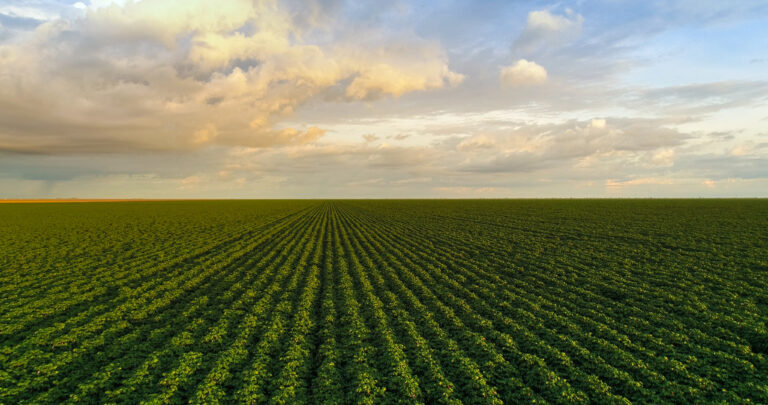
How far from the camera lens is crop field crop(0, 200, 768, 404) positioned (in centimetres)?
941

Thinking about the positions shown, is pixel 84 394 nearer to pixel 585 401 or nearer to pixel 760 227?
pixel 585 401

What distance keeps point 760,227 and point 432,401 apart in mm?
49574

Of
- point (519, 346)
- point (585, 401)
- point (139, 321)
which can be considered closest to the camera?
point (585, 401)

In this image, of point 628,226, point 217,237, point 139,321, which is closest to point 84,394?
point 139,321

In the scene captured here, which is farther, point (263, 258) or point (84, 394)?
point (263, 258)

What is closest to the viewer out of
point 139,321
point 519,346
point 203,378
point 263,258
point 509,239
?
point 203,378

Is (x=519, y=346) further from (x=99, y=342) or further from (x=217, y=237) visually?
(x=217, y=237)

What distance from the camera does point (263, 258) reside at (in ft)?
84.9

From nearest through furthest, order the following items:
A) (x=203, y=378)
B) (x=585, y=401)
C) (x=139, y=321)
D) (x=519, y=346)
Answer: (x=585, y=401) < (x=203, y=378) < (x=519, y=346) < (x=139, y=321)

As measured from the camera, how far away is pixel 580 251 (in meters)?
28.2

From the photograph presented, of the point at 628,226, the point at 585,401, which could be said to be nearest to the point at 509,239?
the point at 628,226

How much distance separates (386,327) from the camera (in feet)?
43.4

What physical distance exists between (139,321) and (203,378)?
254 inches

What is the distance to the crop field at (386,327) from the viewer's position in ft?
30.9
